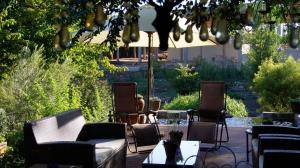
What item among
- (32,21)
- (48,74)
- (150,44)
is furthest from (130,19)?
(32,21)

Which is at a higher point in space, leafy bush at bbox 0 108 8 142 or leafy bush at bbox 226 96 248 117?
leafy bush at bbox 0 108 8 142

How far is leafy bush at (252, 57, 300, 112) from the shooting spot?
11312 mm

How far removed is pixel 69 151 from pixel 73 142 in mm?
94

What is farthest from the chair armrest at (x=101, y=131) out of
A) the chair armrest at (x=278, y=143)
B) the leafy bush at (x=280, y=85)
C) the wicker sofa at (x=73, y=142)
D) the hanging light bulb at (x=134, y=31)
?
the leafy bush at (x=280, y=85)

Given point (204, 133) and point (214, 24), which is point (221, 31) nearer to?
point (214, 24)

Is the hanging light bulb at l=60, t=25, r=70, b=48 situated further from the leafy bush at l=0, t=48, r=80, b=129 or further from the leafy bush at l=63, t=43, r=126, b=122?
the leafy bush at l=63, t=43, r=126, b=122

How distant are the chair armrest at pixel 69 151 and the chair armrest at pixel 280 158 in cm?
161

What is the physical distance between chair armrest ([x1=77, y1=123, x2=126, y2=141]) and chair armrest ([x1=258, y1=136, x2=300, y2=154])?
1.89 m

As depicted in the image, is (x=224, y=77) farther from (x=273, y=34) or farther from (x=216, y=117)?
(x=216, y=117)

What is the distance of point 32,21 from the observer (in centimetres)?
957

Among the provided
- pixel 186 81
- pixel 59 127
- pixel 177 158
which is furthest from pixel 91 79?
pixel 186 81

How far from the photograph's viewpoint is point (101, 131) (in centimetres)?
630

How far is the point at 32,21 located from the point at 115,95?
94.2 inches

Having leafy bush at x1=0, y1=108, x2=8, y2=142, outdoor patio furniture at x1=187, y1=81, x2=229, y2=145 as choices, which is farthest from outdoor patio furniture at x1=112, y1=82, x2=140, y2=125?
leafy bush at x1=0, y1=108, x2=8, y2=142
